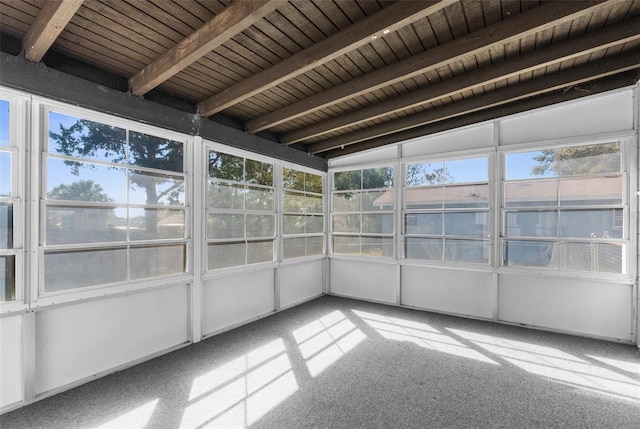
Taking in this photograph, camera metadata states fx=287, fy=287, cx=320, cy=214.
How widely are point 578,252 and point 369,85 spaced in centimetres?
357

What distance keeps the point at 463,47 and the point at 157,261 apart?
12.2 feet

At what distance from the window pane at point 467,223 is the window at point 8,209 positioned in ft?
16.8

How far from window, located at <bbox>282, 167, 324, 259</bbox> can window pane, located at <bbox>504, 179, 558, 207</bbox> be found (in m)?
3.20

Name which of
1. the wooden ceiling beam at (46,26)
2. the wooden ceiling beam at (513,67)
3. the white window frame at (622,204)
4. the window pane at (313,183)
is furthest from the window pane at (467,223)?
the wooden ceiling beam at (46,26)

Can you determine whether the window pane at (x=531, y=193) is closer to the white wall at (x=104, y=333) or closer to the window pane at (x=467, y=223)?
the window pane at (x=467, y=223)

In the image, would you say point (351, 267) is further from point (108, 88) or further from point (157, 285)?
point (108, 88)

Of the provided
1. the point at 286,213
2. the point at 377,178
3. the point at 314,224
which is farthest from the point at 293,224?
the point at 377,178

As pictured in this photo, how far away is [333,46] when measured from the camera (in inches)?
93.4

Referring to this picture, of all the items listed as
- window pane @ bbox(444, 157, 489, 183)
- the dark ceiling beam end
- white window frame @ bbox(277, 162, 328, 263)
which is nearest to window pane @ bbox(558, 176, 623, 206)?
window pane @ bbox(444, 157, 489, 183)

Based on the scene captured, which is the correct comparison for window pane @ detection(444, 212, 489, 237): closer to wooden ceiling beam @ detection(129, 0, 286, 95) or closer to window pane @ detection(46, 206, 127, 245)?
wooden ceiling beam @ detection(129, 0, 286, 95)

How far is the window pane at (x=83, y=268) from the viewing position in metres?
2.47

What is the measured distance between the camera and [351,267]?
5.66 metres

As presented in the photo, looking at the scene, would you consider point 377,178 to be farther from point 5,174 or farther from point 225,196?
point 5,174

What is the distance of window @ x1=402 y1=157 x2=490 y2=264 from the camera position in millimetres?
4461
